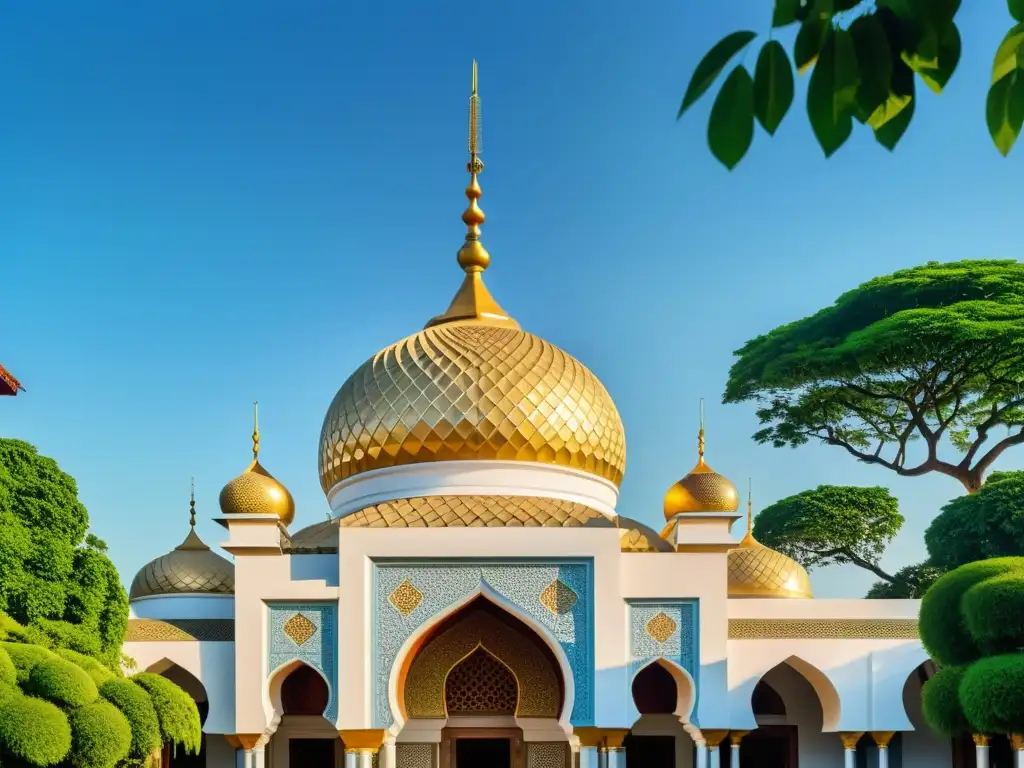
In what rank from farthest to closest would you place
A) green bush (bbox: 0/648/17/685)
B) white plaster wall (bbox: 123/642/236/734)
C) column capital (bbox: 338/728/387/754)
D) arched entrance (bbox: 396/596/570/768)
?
arched entrance (bbox: 396/596/570/768) → white plaster wall (bbox: 123/642/236/734) → column capital (bbox: 338/728/387/754) → green bush (bbox: 0/648/17/685)

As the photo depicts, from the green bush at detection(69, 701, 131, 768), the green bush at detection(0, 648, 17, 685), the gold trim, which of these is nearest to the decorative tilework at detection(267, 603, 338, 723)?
the green bush at detection(69, 701, 131, 768)

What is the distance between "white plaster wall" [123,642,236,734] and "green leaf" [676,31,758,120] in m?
12.7

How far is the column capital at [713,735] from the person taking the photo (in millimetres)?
13492

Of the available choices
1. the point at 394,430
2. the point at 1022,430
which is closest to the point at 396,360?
the point at 394,430

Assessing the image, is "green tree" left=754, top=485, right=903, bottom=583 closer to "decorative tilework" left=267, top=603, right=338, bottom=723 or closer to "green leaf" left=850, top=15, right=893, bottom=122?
"decorative tilework" left=267, top=603, right=338, bottom=723

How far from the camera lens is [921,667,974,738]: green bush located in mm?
11805

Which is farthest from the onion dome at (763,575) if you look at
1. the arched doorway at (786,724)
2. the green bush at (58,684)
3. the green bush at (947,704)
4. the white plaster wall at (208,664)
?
the green bush at (58,684)

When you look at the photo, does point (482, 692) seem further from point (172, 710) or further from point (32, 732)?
point (32, 732)

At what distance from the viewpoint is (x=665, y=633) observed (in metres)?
13.5

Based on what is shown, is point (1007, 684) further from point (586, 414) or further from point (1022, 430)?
point (1022, 430)

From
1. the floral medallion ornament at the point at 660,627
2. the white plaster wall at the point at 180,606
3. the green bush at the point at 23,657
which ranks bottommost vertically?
the green bush at the point at 23,657

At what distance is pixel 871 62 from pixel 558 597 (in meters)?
11.8

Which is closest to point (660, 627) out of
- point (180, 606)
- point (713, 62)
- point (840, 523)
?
point (180, 606)

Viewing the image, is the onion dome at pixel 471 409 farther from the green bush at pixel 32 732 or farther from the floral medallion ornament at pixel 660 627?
the green bush at pixel 32 732
